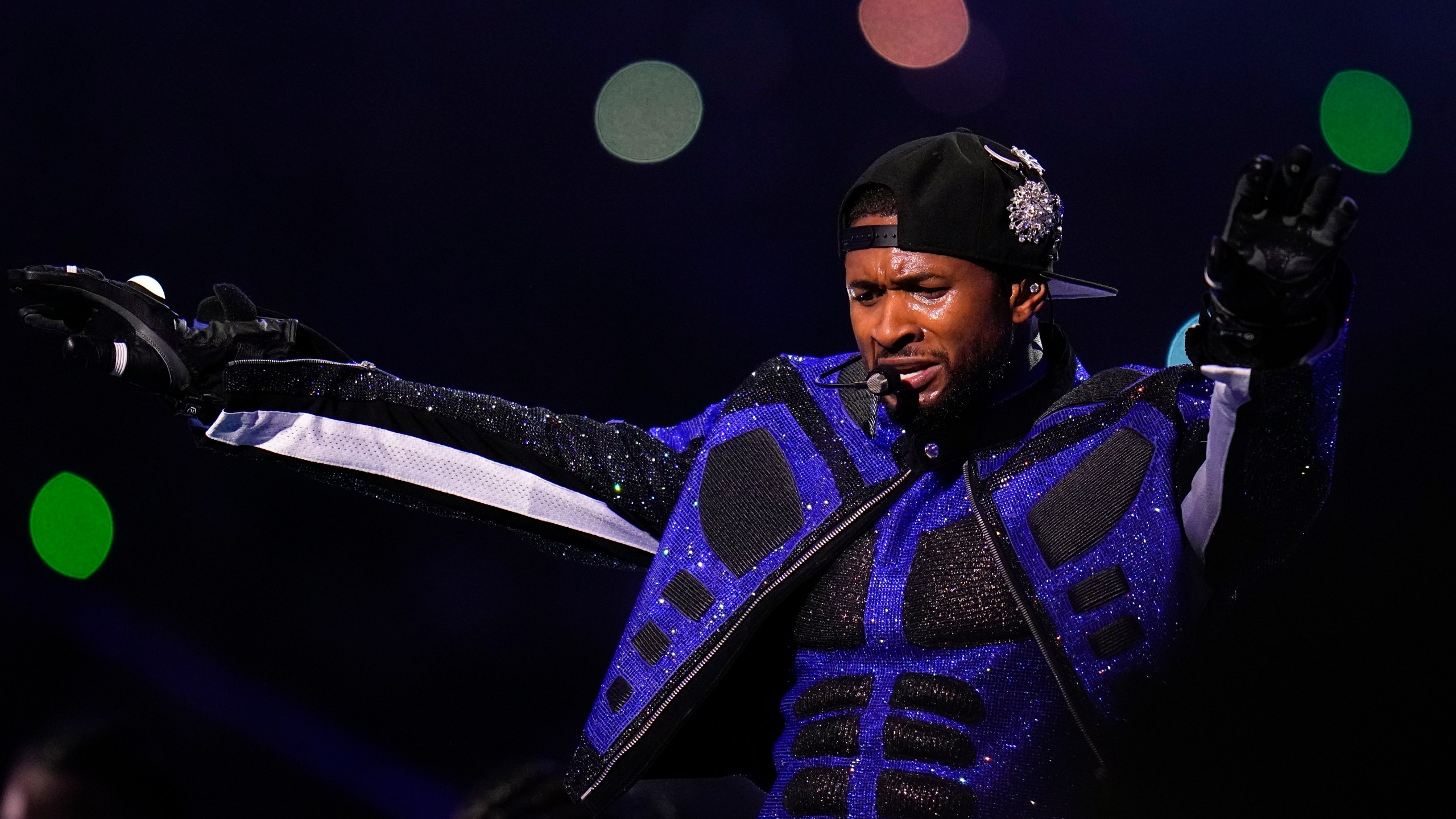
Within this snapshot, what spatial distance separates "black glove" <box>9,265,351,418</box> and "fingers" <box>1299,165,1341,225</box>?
1.27 m

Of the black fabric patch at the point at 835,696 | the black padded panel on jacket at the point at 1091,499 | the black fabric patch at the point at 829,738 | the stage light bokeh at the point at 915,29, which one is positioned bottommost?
the black fabric patch at the point at 829,738

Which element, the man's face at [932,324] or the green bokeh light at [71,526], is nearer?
the man's face at [932,324]

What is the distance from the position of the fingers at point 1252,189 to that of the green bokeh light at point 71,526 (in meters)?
2.29

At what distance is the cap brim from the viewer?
1.79 metres

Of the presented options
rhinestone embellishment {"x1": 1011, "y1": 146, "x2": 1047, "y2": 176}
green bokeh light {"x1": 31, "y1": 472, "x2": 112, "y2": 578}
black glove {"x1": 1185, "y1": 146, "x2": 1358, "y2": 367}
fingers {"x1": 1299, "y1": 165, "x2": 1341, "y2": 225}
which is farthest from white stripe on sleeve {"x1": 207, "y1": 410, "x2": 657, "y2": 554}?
green bokeh light {"x1": 31, "y1": 472, "x2": 112, "y2": 578}

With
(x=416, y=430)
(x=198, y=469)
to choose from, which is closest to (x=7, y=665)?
(x=198, y=469)

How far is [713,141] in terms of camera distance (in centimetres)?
268

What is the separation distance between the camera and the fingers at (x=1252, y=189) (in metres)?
1.21

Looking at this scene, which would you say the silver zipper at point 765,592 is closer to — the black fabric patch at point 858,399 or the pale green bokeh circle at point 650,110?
the black fabric patch at point 858,399

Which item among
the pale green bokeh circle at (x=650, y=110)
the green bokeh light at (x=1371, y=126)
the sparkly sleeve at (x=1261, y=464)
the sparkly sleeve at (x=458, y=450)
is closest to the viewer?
the sparkly sleeve at (x=1261, y=464)

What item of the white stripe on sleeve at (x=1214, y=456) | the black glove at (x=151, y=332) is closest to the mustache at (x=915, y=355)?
the white stripe on sleeve at (x=1214, y=456)

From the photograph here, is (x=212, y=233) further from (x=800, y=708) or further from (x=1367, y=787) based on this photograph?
(x=1367, y=787)

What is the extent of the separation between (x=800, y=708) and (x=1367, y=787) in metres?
0.71

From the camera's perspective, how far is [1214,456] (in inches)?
58.4
